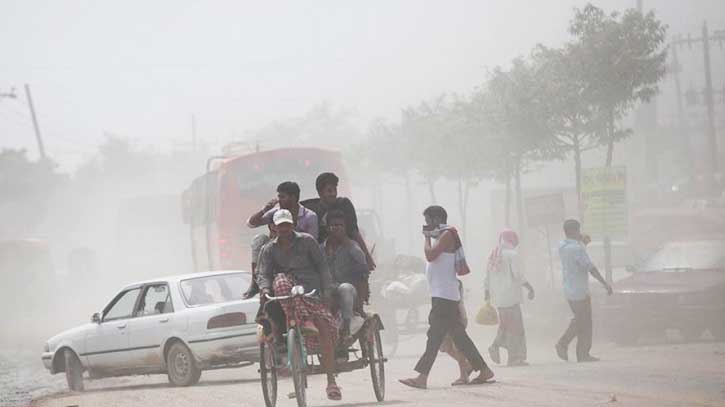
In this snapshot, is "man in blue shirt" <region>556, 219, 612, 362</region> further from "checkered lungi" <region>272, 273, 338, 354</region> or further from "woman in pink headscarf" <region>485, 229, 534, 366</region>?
"checkered lungi" <region>272, 273, 338, 354</region>

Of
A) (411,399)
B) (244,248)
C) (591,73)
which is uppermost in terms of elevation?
(591,73)

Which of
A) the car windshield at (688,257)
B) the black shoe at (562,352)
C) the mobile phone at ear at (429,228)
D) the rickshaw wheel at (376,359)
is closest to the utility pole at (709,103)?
the car windshield at (688,257)

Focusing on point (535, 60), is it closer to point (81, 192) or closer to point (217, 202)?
point (217, 202)

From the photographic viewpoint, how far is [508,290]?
54.0 feet

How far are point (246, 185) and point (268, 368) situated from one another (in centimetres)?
1544

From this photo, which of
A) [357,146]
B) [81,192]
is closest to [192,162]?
[81,192]

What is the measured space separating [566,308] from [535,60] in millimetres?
8912

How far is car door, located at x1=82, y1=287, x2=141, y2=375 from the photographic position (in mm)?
16125

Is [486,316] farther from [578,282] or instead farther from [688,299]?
[688,299]

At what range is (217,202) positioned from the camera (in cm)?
2580

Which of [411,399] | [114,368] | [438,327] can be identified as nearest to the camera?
[411,399]

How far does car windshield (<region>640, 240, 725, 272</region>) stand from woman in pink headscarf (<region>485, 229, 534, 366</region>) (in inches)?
178

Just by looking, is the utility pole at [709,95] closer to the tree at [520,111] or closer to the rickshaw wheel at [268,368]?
the tree at [520,111]

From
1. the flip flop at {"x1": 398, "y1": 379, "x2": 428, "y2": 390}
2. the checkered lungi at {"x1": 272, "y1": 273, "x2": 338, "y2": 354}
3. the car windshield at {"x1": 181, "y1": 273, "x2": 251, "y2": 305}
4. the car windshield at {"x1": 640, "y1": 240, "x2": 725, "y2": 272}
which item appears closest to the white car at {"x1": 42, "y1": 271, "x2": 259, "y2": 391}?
the car windshield at {"x1": 181, "y1": 273, "x2": 251, "y2": 305}
